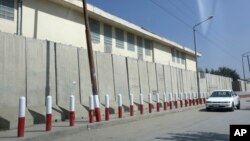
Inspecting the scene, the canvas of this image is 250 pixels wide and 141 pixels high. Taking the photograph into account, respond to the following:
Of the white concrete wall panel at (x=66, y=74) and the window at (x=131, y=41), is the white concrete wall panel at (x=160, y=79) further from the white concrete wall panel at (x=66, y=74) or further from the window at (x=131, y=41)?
the white concrete wall panel at (x=66, y=74)

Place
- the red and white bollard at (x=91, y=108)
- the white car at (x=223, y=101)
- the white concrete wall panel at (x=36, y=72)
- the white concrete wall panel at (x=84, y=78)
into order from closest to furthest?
the red and white bollard at (x=91, y=108) < the white concrete wall panel at (x=36, y=72) < the white concrete wall panel at (x=84, y=78) < the white car at (x=223, y=101)

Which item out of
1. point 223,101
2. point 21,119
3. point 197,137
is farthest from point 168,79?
point 21,119

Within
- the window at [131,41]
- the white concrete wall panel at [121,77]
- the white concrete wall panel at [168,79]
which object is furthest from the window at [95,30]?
the white concrete wall panel at [168,79]

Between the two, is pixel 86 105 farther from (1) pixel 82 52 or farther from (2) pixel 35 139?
(2) pixel 35 139

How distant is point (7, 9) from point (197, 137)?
11.3 meters

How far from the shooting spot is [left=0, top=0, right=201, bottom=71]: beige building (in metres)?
18.3

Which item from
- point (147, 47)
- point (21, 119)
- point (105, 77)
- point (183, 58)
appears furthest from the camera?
point (183, 58)

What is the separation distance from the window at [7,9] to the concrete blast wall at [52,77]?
6.75 ft

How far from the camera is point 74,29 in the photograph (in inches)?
912

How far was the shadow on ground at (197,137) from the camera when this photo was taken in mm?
11279

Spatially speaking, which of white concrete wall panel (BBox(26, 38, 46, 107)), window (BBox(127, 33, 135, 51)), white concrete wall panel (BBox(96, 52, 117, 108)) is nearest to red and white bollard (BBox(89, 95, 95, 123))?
white concrete wall panel (BBox(26, 38, 46, 107))

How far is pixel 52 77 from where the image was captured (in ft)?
58.6

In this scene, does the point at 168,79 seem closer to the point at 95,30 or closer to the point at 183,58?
the point at 95,30

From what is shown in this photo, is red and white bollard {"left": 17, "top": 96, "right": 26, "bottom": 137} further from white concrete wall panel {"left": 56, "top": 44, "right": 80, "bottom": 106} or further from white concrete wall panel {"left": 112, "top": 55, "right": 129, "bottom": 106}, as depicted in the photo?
white concrete wall panel {"left": 112, "top": 55, "right": 129, "bottom": 106}
